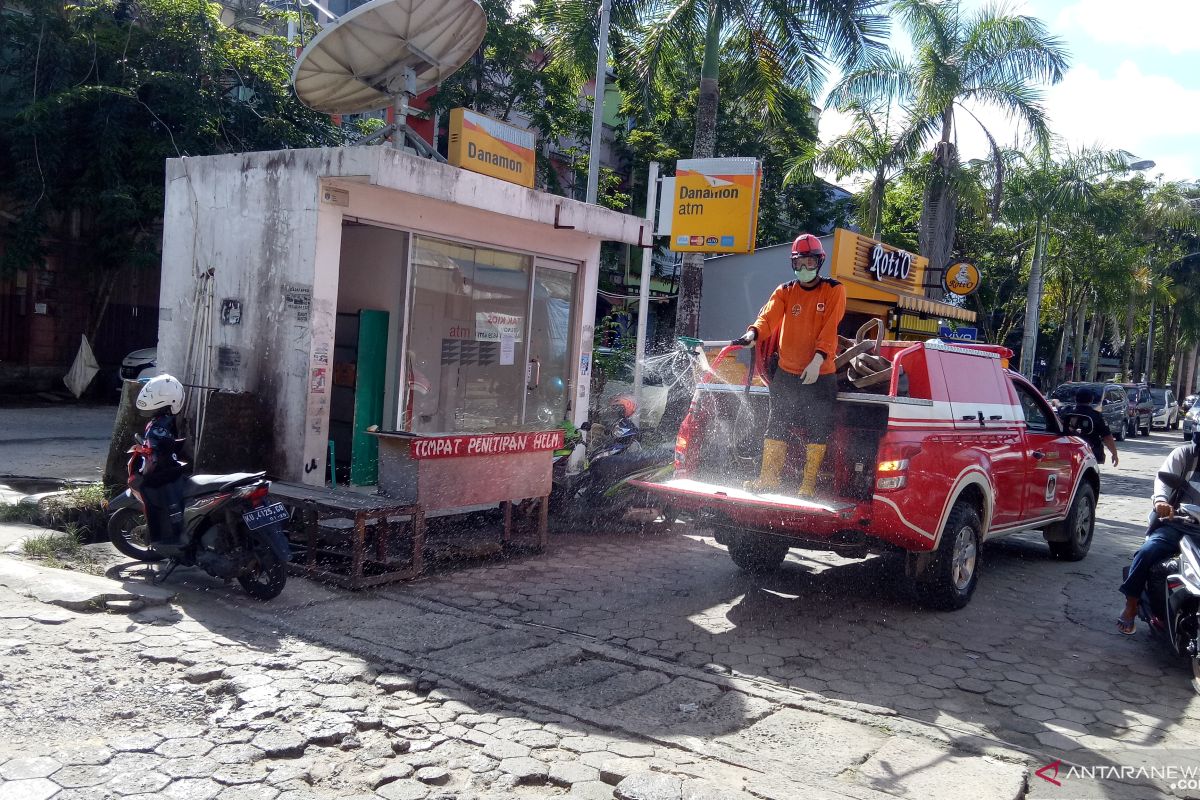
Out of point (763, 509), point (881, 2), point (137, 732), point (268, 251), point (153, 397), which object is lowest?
point (137, 732)

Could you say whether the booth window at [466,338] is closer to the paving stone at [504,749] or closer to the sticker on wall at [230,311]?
the sticker on wall at [230,311]

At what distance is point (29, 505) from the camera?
7.38m

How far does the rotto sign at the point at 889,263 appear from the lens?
18.2 m

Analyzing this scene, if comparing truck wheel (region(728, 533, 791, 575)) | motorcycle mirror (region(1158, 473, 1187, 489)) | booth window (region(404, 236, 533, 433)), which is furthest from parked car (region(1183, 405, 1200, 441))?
booth window (region(404, 236, 533, 433))

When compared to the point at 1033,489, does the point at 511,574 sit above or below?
below

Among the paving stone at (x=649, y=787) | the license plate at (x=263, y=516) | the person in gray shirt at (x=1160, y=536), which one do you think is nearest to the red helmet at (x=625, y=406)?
the license plate at (x=263, y=516)

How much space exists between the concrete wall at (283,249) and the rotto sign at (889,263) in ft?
36.0


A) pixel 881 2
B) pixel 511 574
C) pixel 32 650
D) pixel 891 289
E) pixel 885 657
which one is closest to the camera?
pixel 32 650

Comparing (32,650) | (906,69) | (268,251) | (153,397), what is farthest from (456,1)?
(906,69)

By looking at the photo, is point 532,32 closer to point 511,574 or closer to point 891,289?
point 891,289

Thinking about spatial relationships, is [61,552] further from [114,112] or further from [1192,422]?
[114,112]

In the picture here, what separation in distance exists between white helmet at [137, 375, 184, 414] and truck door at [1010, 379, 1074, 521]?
6.65m

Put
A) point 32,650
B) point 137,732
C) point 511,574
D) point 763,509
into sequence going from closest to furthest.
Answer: point 137,732, point 32,650, point 763,509, point 511,574

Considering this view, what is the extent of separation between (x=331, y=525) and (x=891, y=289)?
1431 cm
